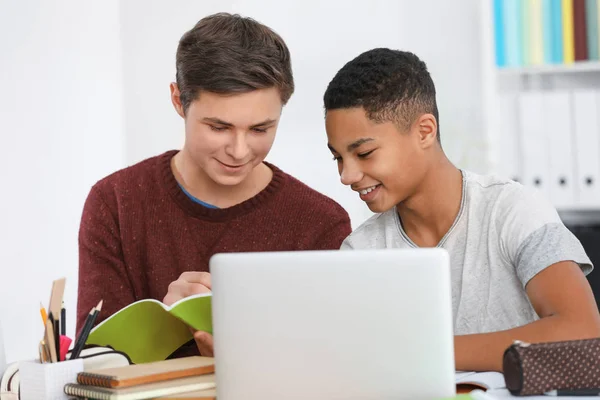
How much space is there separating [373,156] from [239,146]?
0.26 metres

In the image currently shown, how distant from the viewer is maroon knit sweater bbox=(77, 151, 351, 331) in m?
1.71

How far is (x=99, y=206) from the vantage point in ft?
5.69

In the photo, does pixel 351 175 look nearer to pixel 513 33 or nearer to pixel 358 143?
pixel 358 143

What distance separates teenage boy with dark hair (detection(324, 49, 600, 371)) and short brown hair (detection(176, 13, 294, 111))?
139mm

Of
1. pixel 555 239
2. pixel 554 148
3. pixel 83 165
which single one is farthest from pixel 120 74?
pixel 555 239

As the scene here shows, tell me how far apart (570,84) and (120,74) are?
162cm

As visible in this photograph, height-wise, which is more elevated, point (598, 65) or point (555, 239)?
point (598, 65)

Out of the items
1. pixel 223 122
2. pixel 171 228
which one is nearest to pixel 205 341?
pixel 223 122

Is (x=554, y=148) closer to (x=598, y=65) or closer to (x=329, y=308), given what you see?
(x=598, y=65)

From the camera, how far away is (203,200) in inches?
69.3

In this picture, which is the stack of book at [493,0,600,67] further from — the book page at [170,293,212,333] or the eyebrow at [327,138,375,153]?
the book page at [170,293,212,333]

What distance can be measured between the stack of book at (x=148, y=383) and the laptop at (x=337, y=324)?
Result: 11 centimetres

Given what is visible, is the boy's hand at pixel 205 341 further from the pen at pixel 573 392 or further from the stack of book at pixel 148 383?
the pen at pixel 573 392

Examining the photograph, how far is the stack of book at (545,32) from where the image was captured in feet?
8.23
